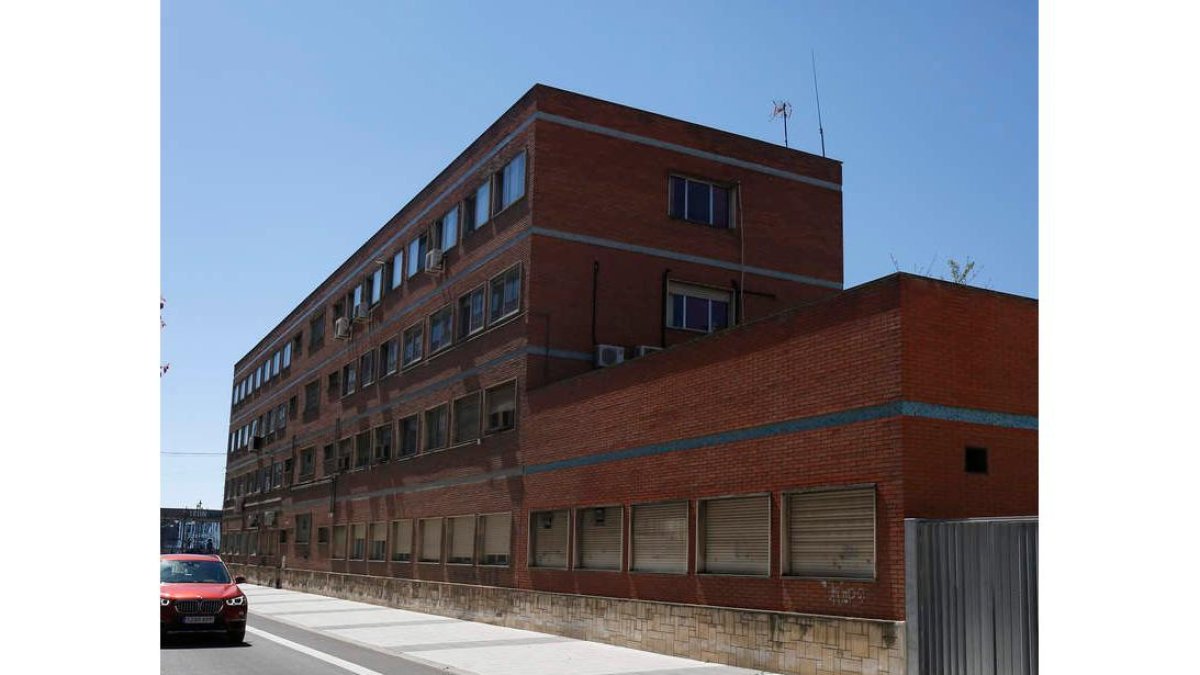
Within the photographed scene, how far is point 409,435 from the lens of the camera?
36219mm

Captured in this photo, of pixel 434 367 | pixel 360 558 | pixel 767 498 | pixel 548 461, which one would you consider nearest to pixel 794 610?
pixel 767 498

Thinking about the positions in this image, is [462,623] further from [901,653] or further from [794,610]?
[901,653]

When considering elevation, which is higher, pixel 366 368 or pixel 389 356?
pixel 389 356

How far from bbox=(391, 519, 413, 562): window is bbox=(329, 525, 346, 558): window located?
675cm

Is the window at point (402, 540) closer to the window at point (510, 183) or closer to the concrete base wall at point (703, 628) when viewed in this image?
the concrete base wall at point (703, 628)

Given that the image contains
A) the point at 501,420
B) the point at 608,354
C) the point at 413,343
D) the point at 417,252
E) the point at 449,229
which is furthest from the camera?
the point at 417,252

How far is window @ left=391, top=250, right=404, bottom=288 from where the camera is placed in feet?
127

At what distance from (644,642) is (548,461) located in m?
6.28

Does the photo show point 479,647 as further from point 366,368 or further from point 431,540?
point 366,368

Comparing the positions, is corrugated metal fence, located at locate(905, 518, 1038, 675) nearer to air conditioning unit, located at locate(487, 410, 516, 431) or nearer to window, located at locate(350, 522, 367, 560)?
air conditioning unit, located at locate(487, 410, 516, 431)

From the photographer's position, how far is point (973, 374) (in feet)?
49.9

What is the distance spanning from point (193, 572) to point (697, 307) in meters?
13.7

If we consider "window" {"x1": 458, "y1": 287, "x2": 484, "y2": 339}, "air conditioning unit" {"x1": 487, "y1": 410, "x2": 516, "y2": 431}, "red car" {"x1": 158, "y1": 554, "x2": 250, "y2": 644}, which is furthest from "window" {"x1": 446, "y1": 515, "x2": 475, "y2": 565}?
"red car" {"x1": 158, "y1": 554, "x2": 250, "y2": 644}

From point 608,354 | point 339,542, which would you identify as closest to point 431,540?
point 608,354
